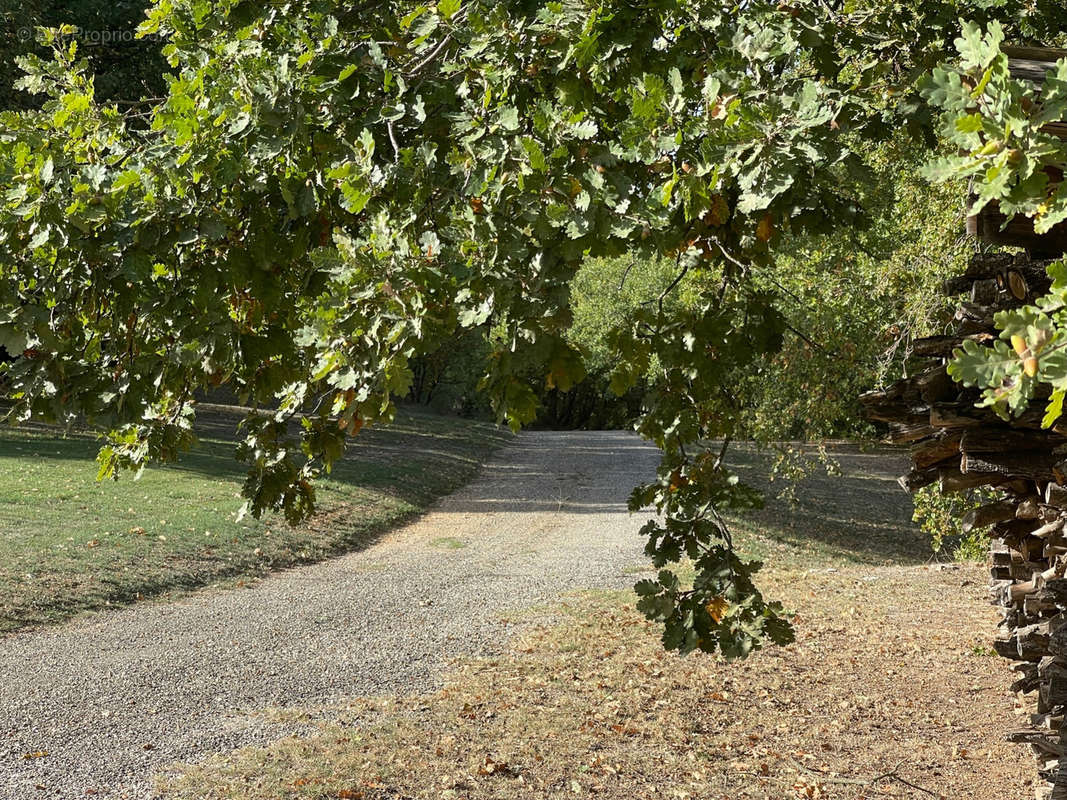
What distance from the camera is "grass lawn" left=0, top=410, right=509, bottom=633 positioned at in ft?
36.5

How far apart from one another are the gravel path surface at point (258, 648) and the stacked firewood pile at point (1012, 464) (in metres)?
4.78

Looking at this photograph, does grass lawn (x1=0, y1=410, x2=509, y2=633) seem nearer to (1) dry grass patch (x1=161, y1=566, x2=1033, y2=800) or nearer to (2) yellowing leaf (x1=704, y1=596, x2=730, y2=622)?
(1) dry grass patch (x1=161, y1=566, x2=1033, y2=800)

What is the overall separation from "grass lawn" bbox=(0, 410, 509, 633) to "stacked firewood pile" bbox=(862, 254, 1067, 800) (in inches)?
341

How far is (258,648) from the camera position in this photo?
955cm

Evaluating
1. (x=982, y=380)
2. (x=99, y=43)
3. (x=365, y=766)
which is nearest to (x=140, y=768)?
(x=365, y=766)

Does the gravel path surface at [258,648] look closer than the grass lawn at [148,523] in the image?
Yes

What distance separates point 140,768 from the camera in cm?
649

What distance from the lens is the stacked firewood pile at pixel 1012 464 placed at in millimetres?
4383

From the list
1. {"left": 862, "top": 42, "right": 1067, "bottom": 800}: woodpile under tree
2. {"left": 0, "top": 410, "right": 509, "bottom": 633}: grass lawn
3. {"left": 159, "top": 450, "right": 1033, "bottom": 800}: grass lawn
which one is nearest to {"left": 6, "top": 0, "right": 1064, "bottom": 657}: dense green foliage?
{"left": 862, "top": 42, "right": 1067, "bottom": 800}: woodpile under tree

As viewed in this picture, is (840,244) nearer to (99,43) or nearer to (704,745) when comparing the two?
(704,745)

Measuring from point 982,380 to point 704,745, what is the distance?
617cm

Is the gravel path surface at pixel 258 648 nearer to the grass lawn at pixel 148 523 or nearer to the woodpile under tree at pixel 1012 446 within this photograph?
the grass lawn at pixel 148 523

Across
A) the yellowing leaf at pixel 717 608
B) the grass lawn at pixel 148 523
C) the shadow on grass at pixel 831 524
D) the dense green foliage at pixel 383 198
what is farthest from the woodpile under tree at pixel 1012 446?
the shadow on grass at pixel 831 524

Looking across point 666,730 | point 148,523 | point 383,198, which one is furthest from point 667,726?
point 148,523
